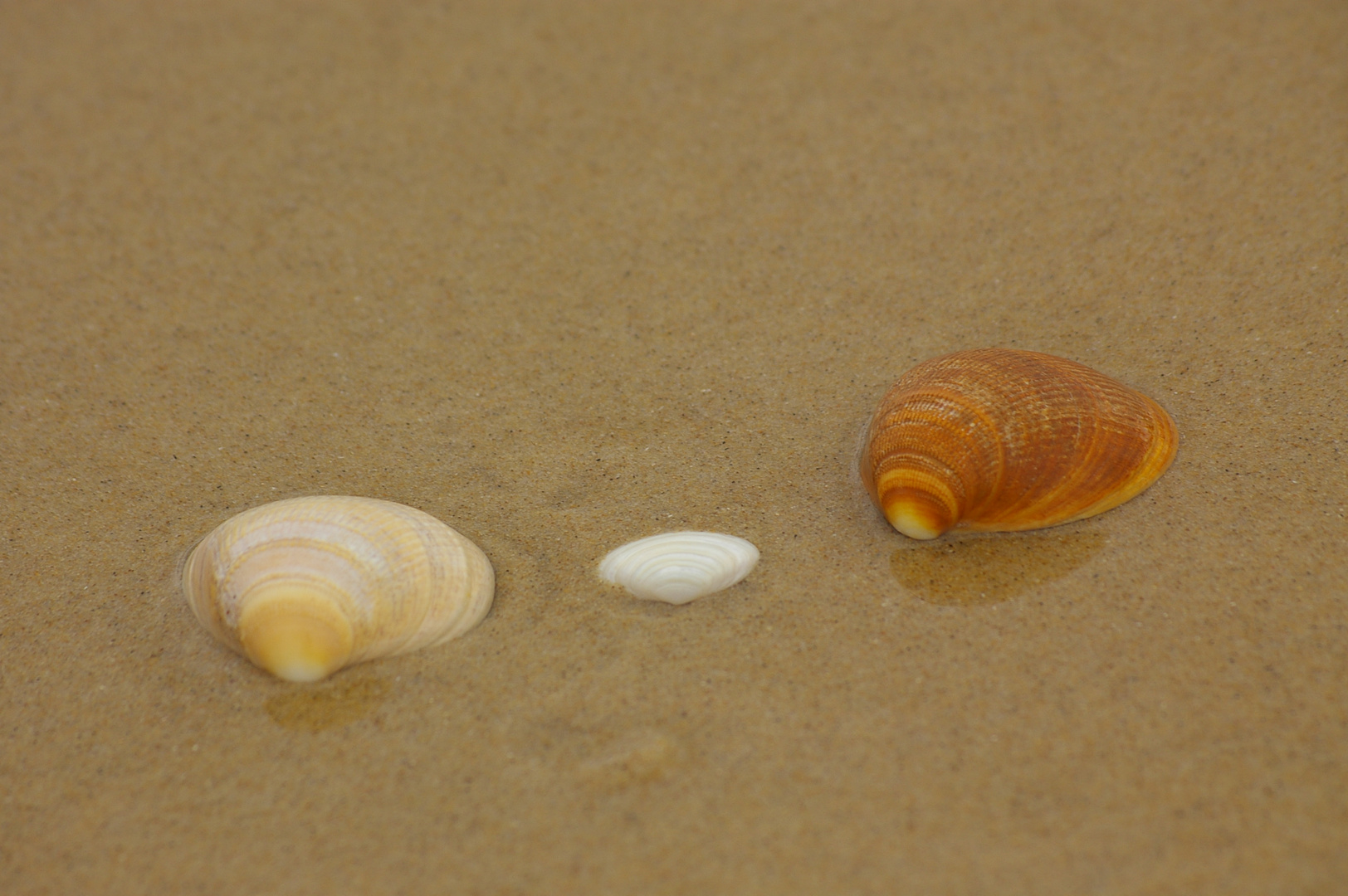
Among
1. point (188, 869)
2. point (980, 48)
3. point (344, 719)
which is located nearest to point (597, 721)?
point (344, 719)

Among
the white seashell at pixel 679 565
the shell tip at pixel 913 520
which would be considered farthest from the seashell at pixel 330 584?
the shell tip at pixel 913 520

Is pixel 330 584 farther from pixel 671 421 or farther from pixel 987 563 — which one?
pixel 987 563

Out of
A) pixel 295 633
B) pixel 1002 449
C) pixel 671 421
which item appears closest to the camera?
pixel 295 633

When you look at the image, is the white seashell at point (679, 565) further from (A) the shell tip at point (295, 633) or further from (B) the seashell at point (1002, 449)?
(A) the shell tip at point (295, 633)

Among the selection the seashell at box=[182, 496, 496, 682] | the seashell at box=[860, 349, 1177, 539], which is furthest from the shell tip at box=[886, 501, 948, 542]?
the seashell at box=[182, 496, 496, 682]

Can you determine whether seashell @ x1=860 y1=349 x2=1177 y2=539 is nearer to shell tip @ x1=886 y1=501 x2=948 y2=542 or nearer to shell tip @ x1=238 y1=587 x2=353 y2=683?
shell tip @ x1=886 y1=501 x2=948 y2=542

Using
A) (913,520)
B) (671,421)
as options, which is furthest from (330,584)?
(913,520)

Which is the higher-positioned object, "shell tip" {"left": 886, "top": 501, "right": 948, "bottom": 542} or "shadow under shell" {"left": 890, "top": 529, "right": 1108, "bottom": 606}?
"shell tip" {"left": 886, "top": 501, "right": 948, "bottom": 542}
